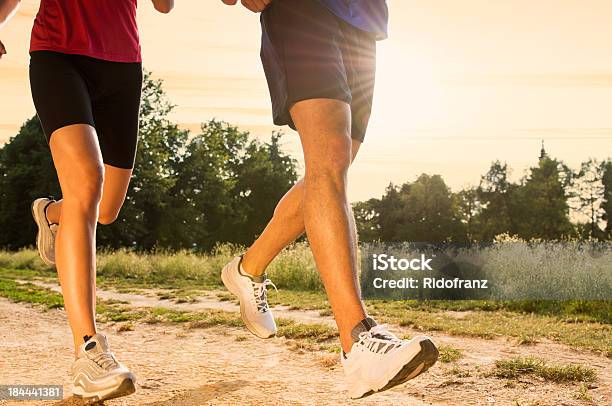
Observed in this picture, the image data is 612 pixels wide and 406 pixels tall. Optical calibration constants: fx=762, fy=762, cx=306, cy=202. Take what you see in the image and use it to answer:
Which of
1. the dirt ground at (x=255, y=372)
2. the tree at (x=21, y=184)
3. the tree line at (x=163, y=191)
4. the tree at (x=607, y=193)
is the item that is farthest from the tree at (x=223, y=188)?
the dirt ground at (x=255, y=372)

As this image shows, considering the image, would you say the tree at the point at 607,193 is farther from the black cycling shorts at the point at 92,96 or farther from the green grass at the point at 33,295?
the black cycling shorts at the point at 92,96

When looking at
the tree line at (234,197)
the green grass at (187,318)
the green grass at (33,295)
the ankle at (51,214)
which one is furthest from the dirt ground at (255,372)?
the tree line at (234,197)

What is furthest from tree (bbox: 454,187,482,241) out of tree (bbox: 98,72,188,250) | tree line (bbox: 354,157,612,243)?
tree (bbox: 98,72,188,250)

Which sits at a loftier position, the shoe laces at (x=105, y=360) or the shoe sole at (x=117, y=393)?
the shoe laces at (x=105, y=360)

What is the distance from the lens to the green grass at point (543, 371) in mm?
4445

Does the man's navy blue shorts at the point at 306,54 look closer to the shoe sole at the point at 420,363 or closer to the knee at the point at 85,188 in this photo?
the knee at the point at 85,188

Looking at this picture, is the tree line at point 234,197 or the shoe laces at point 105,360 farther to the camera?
the tree line at point 234,197

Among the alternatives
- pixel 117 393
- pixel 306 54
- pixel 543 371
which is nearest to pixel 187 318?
pixel 543 371

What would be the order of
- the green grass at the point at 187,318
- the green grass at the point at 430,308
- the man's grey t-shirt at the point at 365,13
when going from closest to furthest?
the man's grey t-shirt at the point at 365,13 → the green grass at the point at 187,318 → the green grass at the point at 430,308

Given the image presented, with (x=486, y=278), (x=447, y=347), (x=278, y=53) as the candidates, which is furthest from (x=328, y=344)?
(x=486, y=278)

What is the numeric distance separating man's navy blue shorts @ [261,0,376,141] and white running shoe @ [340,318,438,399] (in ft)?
3.01

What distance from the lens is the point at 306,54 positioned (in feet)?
9.90

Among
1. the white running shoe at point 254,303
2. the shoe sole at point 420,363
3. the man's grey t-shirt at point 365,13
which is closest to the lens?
the shoe sole at point 420,363

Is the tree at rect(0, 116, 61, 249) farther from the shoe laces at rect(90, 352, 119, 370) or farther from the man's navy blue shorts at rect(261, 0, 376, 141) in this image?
the man's navy blue shorts at rect(261, 0, 376, 141)
